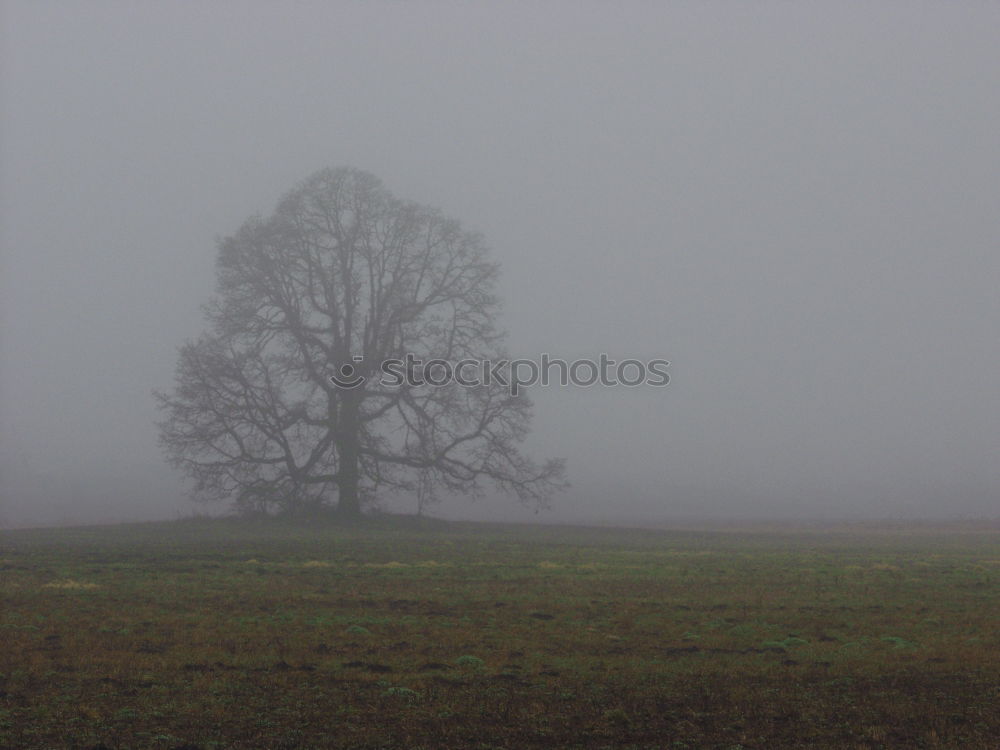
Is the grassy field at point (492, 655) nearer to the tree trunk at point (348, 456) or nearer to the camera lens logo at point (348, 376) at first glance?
the tree trunk at point (348, 456)

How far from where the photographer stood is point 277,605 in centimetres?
1499

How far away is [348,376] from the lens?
3928 centimetres

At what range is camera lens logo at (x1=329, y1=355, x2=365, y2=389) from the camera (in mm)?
39219

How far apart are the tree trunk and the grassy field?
1749cm

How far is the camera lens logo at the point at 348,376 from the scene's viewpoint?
39219mm

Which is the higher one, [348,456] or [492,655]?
[348,456]

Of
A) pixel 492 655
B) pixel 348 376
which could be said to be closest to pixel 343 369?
pixel 348 376

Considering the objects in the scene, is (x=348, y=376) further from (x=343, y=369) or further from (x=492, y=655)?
(x=492, y=655)

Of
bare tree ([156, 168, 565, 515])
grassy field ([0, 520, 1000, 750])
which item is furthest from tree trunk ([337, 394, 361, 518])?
grassy field ([0, 520, 1000, 750])

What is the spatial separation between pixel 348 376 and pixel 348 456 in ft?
11.4

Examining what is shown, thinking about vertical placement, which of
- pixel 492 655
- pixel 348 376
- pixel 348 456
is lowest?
pixel 492 655

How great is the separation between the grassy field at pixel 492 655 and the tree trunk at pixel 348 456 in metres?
17.5

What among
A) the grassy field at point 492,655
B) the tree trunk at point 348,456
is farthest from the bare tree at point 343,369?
the grassy field at point 492,655

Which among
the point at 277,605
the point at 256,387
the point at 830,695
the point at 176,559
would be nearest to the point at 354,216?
the point at 256,387
